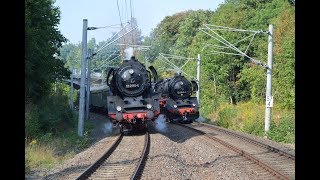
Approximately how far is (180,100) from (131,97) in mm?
8139

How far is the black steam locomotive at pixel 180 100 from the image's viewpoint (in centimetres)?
2616

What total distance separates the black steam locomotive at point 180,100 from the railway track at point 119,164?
10.1 m

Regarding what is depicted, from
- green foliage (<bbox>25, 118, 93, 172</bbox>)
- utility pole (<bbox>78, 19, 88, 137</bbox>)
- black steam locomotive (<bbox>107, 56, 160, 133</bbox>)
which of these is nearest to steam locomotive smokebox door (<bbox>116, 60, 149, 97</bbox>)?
black steam locomotive (<bbox>107, 56, 160, 133</bbox>)

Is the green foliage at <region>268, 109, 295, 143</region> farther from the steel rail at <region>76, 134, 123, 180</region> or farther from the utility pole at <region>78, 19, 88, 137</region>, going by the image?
the utility pole at <region>78, 19, 88, 137</region>

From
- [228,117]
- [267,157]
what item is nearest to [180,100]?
[228,117]

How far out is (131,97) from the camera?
1891 centimetres

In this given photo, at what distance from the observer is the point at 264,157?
1295 centimetres

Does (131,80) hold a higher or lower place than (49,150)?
higher

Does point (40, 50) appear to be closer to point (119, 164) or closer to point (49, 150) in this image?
point (49, 150)

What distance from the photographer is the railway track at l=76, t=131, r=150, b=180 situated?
9.86 meters

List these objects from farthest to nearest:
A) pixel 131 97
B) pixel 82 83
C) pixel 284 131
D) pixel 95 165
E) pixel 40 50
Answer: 1. pixel 40 50
2. pixel 284 131
3. pixel 82 83
4. pixel 131 97
5. pixel 95 165

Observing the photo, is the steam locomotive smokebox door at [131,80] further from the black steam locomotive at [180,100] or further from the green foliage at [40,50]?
the black steam locomotive at [180,100]

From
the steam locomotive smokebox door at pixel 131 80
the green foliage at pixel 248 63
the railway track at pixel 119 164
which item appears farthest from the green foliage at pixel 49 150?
the green foliage at pixel 248 63

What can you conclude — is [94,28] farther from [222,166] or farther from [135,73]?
[222,166]
